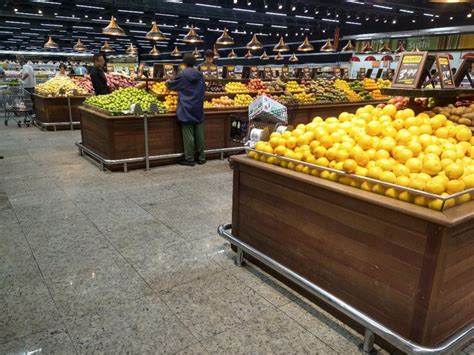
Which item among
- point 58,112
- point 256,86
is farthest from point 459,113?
point 58,112

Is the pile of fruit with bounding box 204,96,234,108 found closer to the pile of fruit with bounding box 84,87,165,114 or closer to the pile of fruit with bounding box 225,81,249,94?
the pile of fruit with bounding box 225,81,249,94

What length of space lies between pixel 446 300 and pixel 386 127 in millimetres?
1217

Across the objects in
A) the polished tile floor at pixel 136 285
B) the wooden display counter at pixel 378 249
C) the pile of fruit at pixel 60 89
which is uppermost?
the pile of fruit at pixel 60 89

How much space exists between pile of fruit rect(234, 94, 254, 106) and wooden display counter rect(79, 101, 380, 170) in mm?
431

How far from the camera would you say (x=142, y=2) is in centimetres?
1700

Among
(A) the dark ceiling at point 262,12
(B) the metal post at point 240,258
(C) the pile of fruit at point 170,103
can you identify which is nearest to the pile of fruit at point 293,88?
(C) the pile of fruit at point 170,103

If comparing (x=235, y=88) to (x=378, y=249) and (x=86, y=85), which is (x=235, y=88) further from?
(x=378, y=249)

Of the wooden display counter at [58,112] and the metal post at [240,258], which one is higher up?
the wooden display counter at [58,112]

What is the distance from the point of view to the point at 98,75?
815 centimetres

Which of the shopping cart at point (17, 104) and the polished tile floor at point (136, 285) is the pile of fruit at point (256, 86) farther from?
the shopping cart at point (17, 104)

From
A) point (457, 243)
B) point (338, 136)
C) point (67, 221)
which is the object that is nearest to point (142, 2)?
point (67, 221)

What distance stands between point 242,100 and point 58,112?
5.47m

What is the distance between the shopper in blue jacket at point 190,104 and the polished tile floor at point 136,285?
1.57m

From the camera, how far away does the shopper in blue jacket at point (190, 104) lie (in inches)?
240
